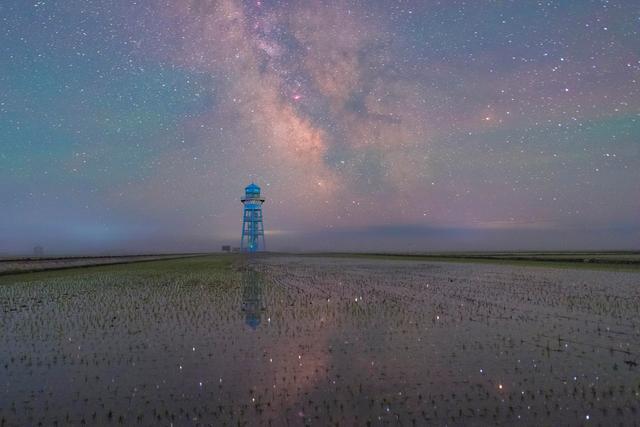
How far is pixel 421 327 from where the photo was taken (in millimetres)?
15461

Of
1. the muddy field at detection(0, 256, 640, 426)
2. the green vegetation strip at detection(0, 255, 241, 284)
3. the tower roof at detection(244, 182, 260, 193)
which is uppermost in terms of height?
the tower roof at detection(244, 182, 260, 193)

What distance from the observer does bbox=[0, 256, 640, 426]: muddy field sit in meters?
7.86

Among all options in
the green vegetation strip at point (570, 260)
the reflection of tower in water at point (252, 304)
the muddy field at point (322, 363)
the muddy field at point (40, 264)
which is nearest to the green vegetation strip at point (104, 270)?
the muddy field at point (40, 264)

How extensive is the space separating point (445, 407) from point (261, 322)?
9797 millimetres

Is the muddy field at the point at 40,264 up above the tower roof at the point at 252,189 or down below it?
below

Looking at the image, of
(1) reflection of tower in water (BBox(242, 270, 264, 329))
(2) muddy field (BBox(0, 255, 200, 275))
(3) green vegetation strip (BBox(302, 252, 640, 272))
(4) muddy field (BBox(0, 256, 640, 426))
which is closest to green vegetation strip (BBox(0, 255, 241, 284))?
(2) muddy field (BBox(0, 255, 200, 275))

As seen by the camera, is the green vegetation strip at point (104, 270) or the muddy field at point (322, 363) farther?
the green vegetation strip at point (104, 270)

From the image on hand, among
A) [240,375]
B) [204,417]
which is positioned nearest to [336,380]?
[240,375]

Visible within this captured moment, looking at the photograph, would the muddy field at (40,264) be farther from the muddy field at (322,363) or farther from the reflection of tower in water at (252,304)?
the muddy field at (322,363)

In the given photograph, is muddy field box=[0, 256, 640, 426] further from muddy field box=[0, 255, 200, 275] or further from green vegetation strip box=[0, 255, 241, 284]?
muddy field box=[0, 255, 200, 275]

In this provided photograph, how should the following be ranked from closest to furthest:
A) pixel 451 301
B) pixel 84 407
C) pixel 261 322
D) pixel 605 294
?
1. pixel 84 407
2. pixel 261 322
3. pixel 451 301
4. pixel 605 294

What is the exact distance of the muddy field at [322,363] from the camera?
7.86 metres

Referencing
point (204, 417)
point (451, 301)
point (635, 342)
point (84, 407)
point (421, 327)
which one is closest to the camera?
point (204, 417)

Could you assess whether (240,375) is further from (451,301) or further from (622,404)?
(451,301)
